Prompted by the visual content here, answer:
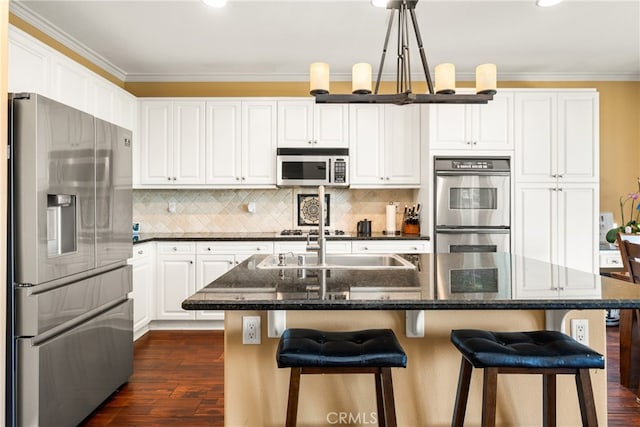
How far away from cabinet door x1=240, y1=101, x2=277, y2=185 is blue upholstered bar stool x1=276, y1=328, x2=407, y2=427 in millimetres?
2977

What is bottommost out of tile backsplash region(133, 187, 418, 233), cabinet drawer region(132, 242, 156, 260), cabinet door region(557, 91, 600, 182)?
cabinet drawer region(132, 242, 156, 260)

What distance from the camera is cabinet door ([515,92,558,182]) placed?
4.18 meters

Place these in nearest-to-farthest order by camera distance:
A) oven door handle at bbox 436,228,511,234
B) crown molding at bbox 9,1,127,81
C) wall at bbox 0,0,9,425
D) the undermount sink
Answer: wall at bbox 0,0,9,425 < the undermount sink < crown molding at bbox 9,1,127,81 < oven door handle at bbox 436,228,511,234

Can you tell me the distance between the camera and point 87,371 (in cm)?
240

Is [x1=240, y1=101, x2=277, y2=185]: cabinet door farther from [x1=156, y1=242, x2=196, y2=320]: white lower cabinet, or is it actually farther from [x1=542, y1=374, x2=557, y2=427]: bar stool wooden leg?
[x1=542, y1=374, x2=557, y2=427]: bar stool wooden leg

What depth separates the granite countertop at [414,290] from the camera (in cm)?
144

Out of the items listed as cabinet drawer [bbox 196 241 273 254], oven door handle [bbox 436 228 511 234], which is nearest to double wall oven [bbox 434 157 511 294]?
oven door handle [bbox 436 228 511 234]

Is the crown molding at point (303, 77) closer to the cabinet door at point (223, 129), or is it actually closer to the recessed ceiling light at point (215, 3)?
the cabinet door at point (223, 129)

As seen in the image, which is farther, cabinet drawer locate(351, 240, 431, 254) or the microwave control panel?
the microwave control panel

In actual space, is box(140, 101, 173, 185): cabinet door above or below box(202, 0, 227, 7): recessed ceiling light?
below

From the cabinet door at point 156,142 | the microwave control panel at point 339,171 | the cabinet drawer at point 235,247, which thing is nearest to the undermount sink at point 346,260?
the cabinet drawer at point 235,247

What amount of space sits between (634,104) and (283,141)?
12.3 ft

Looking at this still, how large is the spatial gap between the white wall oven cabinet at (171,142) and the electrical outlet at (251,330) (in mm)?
2822

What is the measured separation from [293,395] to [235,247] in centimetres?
277
